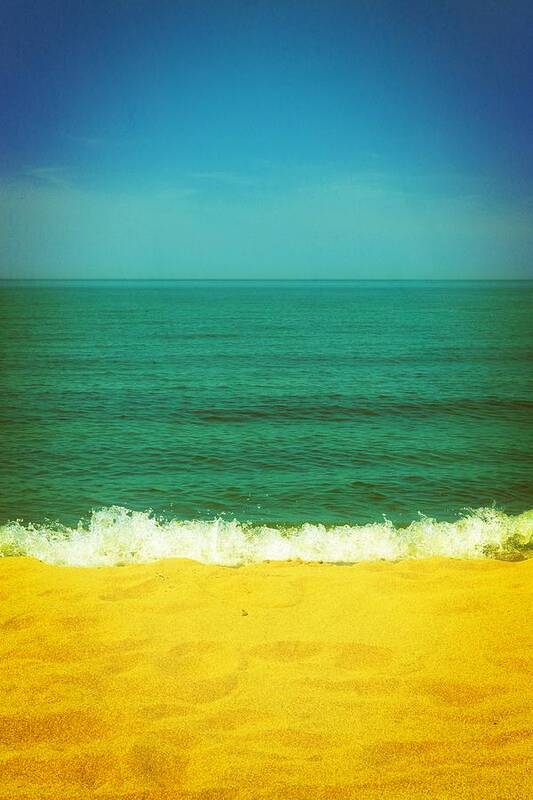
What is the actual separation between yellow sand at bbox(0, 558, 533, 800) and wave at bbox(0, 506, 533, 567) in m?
1.00

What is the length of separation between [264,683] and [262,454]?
7849 millimetres

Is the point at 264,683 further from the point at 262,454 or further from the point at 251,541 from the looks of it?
the point at 262,454

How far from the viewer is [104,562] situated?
6738 millimetres

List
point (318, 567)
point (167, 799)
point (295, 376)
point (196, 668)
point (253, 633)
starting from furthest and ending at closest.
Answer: point (295, 376) → point (318, 567) → point (253, 633) → point (196, 668) → point (167, 799)

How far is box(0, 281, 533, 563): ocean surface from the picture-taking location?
7.52m

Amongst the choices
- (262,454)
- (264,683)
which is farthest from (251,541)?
(262,454)

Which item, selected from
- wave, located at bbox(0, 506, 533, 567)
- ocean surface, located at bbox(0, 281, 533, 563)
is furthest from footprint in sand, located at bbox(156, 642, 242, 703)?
ocean surface, located at bbox(0, 281, 533, 563)

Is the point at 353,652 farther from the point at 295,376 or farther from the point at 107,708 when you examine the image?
the point at 295,376

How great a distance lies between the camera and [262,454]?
11.9m

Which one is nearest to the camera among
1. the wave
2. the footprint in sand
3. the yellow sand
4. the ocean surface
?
the yellow sand

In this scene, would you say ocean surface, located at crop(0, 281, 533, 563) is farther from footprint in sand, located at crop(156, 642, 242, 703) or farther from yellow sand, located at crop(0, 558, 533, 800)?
footprint in sand, located at crop(156, 642, 242, 703)

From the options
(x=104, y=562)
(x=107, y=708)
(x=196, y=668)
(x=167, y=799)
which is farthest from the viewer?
(x=104, y=562)

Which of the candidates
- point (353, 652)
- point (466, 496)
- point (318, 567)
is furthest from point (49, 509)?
point (466, 496)

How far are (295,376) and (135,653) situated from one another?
1720 cm
